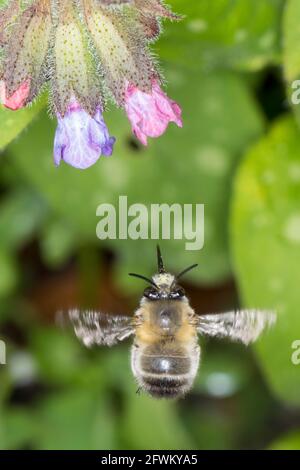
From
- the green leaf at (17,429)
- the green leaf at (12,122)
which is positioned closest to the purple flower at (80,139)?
the green leaf at (12,122)

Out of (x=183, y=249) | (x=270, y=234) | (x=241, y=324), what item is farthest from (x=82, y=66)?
(x=183, y=249)

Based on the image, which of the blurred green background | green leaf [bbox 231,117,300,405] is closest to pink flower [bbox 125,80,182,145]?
the blurred green background

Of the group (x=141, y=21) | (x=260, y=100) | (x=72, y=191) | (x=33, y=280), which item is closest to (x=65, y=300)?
(x=33, y=280)

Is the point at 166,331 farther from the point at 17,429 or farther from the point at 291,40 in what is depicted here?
the point at 17,429

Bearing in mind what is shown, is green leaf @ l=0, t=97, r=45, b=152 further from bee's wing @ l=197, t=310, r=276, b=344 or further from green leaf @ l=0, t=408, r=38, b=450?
green leaf @ l=0, t=408, r=38, b=450

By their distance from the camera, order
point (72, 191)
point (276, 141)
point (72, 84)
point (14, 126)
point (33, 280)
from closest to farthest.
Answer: point (72, 84) → point (14, 126) → point (276, 141) → point (72, 191) → point (33, 280)

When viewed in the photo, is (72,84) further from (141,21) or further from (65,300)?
(65,300)
